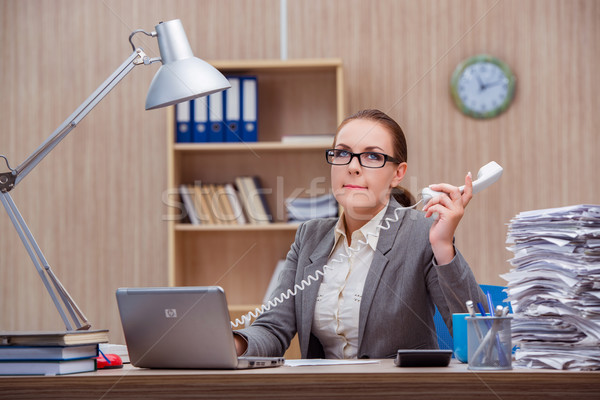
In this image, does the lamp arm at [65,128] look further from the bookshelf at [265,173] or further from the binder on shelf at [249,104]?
the bookshelf at [265,173]

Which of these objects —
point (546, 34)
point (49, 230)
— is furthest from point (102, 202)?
point (546, 34)

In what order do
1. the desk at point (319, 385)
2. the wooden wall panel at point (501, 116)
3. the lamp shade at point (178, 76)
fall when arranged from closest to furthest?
the desk at point (319, 385), the lamp shade at point (178, 76), the wooden wall panel at point (501, 116)

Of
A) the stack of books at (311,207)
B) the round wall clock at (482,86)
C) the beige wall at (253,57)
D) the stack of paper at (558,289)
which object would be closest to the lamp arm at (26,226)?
the stack of paper at (558,289)

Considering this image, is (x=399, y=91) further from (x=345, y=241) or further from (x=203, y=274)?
(x=345, y=241)

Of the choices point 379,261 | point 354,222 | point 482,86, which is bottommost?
point 379,261

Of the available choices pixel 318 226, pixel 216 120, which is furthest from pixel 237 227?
pixel 318 226

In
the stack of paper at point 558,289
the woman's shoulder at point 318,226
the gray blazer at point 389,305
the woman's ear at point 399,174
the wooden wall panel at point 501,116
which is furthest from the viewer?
the wooden wall panel at point 501,116

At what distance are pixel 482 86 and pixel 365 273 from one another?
6.90ft

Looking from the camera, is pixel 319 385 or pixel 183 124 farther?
pixel 183 124

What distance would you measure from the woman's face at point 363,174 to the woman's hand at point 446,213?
0.36 meters

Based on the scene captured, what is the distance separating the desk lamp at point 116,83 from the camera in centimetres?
142

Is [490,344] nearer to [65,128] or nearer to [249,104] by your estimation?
[65,128]

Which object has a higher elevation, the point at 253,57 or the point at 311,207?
the point at 253,57

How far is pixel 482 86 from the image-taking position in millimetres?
3574
